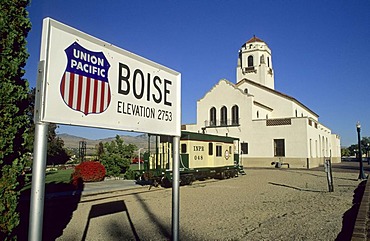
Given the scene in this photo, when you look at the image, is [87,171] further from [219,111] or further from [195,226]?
[219,111]

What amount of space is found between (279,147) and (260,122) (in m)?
3.93

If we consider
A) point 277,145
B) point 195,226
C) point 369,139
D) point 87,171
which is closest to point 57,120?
point 195,226

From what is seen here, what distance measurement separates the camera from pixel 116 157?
25.8 m

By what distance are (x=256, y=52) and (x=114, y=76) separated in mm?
53048

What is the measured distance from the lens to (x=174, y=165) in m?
3.48

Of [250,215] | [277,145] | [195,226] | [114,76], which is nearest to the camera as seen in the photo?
[114,76]

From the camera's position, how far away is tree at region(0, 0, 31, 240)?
11.0 feet

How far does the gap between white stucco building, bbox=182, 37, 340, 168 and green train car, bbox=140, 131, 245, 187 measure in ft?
53.1

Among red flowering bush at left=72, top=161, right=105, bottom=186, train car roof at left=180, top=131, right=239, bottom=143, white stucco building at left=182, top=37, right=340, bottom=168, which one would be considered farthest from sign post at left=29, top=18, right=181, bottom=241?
white stucco building at left=182, top=37, right=340, bottom=168

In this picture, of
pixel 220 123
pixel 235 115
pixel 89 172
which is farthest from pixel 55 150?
pixel 235 115

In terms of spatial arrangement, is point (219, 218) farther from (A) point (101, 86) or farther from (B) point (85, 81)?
(B) point (85, 81)

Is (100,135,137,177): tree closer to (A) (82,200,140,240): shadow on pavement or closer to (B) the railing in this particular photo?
(A) (82,200,140,240): shadow on pavement

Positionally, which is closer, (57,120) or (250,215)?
(57,120)

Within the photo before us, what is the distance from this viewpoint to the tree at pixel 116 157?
25281 mm
